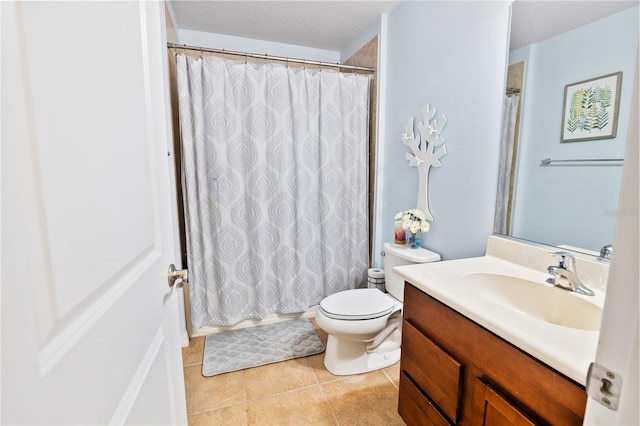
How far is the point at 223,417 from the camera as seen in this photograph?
148 cm

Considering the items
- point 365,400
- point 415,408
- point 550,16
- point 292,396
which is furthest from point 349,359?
point 550,16

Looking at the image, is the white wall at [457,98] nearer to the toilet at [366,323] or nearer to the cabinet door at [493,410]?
the toilet at [366,323]

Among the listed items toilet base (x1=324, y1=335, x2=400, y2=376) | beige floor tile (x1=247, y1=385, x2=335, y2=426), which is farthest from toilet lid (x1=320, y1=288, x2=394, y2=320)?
beige floor tile (x1=247, y1=385, x2=335, y2=426)

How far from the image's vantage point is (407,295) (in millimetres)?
1242

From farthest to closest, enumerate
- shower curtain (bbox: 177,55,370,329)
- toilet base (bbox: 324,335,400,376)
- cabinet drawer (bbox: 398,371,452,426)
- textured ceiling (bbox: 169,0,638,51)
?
1. shower curtain (bbox: 177,55,370,329)
2. toilet base (bbox: 324,335,400,376)
3. textured ceiling (bbox: 169,0,638,51)
4. cabinet drawer (bbox: 398,371,452,426)

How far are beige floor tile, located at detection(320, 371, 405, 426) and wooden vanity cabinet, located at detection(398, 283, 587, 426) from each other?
0.67ft

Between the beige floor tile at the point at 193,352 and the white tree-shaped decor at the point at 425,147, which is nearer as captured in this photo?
the white tree-shaped decor at the point at 425,147

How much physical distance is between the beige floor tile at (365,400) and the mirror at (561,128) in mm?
1057

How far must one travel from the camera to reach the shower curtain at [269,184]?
200cm

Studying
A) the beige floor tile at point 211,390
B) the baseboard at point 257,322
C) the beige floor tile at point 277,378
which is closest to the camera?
the beige floor tile at point 211,390

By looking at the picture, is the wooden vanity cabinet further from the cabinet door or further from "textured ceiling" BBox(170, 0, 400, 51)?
"textured ceiling" BBox(170, 0, 400, 51)

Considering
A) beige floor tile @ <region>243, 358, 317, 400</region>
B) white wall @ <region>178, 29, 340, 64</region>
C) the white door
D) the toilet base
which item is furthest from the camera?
white wall @ <region>178, 29, 340, 64</region>

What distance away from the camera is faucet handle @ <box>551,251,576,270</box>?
3.39ft

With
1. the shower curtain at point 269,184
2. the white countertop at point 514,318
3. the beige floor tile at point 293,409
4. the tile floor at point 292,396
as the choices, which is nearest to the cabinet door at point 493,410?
the white countertop at point 514,318
